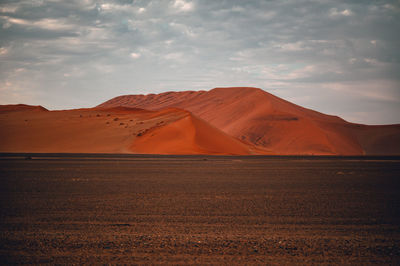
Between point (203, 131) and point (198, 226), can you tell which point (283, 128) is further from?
point (198, 226)

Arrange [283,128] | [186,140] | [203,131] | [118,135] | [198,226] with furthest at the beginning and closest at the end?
[283,128] → [118,135] → [203,131] → [186,140] → [198,226]

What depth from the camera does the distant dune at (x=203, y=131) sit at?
5800 centimetres

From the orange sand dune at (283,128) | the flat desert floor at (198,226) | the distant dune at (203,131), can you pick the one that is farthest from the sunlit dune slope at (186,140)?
the flat desert floor at (198,226)

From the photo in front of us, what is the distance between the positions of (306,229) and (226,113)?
10243cm

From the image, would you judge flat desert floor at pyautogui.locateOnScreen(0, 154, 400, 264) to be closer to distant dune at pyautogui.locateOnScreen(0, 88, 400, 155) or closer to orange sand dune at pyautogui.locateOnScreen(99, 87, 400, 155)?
distant dune at pyautogui.locateOnScreen(0, 88, 400, 155)

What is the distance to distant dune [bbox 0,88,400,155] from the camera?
190 ft

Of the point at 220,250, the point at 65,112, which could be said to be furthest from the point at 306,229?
the point at 65,112

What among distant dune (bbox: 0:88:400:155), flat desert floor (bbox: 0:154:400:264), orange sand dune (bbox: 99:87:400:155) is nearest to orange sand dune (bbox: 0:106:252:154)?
distant dune (bbox: 0:88:400:155)

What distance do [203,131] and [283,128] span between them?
1357 inches

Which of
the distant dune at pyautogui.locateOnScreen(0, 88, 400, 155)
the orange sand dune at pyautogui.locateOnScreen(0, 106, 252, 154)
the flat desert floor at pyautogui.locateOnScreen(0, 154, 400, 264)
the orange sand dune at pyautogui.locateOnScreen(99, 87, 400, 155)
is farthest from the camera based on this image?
the orange sand dune at pyautogui.locateOnScreen(99, 87, 400, 155)

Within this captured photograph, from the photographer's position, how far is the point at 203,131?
62.2m

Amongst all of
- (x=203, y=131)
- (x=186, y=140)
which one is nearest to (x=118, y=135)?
(x=186, y=140)

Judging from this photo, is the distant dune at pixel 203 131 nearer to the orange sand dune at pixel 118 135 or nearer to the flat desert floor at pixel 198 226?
the orange sand dune at pixel 118 135

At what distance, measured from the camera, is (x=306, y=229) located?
7566 millimetres
